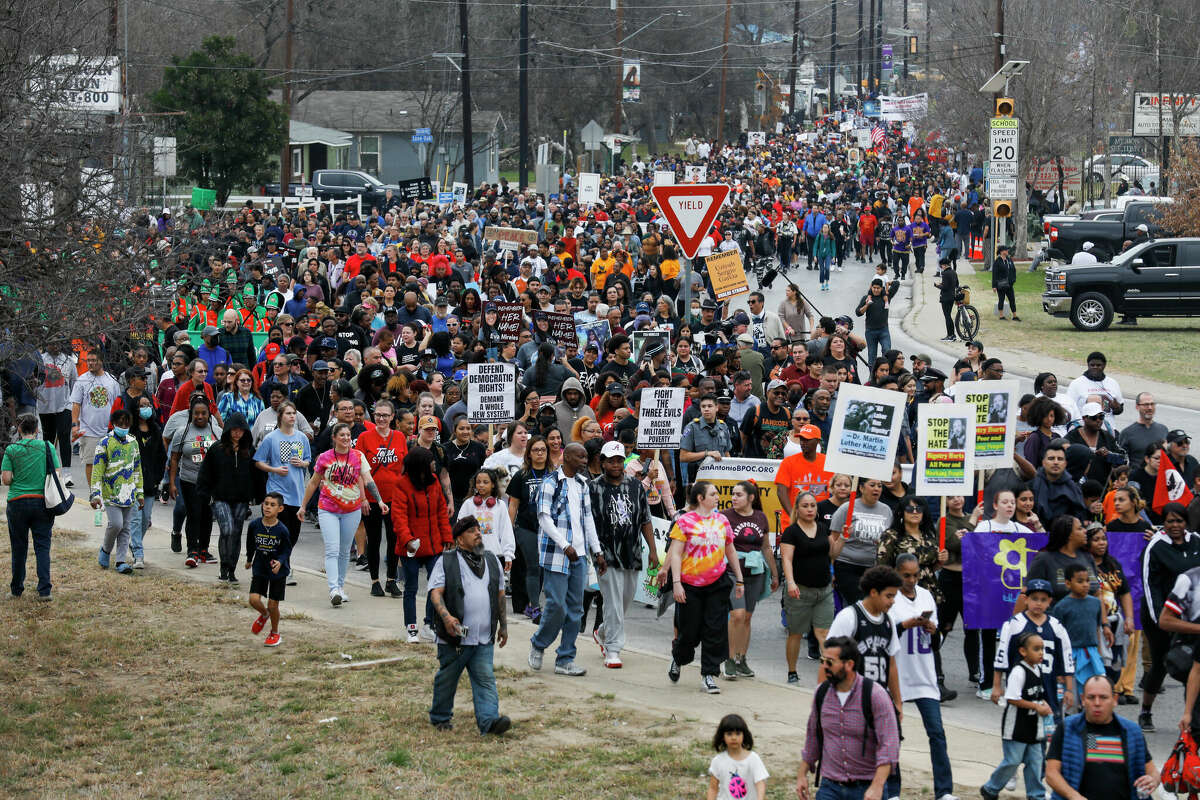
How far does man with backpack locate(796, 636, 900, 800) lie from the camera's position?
24.6 feet

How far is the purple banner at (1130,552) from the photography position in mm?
11070

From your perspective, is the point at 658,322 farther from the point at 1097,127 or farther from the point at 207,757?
the point at 1097,127

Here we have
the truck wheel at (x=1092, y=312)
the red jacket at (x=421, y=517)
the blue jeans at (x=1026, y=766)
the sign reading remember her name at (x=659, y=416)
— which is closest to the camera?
the blue jeans at (x=1026, y=766)

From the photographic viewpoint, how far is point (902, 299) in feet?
123

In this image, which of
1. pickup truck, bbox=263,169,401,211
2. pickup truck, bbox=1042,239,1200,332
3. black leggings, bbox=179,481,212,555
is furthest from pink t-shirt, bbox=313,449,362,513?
pickup truck, bbox=263,169,401,211

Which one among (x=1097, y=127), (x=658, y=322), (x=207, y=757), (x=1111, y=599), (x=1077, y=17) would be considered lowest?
(x=207, y=757)

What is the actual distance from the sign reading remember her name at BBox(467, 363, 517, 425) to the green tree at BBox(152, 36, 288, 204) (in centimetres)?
3403

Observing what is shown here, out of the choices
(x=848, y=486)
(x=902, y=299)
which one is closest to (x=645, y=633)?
(x=848, y=486)

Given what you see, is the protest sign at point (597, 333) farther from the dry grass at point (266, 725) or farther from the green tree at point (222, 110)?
the green tree at point (222, 110)

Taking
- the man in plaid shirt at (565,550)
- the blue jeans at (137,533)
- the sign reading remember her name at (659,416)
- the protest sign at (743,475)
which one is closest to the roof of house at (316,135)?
the blue jeans at (137,533)

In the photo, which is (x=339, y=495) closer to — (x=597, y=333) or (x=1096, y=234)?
(x=597, y=333)

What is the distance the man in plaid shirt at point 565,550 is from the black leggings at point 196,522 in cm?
479

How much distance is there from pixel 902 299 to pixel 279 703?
93.8ft

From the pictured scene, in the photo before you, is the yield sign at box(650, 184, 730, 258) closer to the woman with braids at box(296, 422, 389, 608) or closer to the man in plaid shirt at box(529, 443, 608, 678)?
the woman with braids at box(296, 422, 389, 608)
